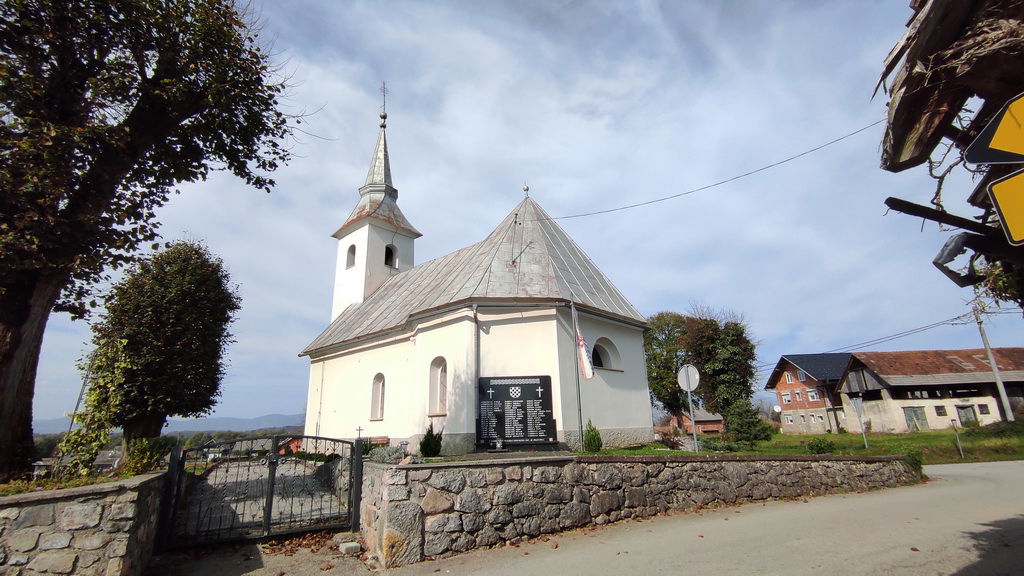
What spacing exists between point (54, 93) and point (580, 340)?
1125 cm

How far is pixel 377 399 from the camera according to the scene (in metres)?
19.6

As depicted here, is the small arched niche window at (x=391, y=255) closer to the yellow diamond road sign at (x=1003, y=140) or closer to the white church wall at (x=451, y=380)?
the white church wall at (x=451, y=380)

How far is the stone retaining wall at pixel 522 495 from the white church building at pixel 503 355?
372 cm

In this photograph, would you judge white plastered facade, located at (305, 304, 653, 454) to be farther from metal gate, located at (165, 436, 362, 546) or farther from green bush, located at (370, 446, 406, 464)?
metal gate, located at (165, 436, 362, 546)

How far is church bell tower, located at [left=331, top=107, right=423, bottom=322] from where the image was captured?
26.8 meters

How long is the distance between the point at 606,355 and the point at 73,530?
13401mm

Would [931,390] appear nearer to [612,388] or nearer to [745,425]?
[745,425]

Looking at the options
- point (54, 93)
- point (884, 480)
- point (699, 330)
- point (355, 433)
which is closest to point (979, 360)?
point (699, 330)

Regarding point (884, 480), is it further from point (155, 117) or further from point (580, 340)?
point (155, 117)

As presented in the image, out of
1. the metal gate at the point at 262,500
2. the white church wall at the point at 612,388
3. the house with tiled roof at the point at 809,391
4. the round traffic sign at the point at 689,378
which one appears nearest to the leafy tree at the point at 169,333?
the metal gate at the point at 262,500

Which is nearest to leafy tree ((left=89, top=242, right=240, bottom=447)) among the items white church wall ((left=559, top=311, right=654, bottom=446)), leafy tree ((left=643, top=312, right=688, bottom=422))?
white church wall ((left=559, top=311, right=654, bottom=446))

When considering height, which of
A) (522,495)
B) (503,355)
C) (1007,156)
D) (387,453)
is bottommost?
(522,495)

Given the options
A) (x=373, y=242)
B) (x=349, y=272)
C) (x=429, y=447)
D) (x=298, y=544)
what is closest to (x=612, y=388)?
(x=429, y=447)

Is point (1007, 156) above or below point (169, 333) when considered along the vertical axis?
below
